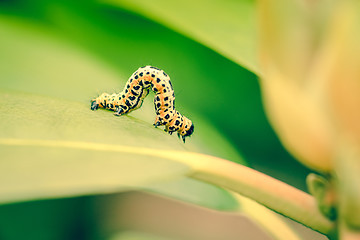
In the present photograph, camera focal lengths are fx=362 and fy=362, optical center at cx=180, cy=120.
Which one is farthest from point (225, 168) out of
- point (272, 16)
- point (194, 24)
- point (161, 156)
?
point (194, 24)

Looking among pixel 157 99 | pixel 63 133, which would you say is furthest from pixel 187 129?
pixel 63 133

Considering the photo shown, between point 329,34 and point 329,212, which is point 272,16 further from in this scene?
point 329,212

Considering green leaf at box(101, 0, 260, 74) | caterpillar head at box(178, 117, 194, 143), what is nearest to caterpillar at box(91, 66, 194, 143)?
caterpillar head at box(178, 117, 194, 143)

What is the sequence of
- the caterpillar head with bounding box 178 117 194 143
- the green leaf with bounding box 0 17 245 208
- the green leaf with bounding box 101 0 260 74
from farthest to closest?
the caterpillar head with bounding box 178 117 194 143 → the green leaf with bounding box 101 0 260 74 → the green leaf with bounding box 0 17 245 208

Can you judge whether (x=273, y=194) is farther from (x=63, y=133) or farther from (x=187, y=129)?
(x=187, y=129)

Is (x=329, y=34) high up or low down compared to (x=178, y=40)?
down

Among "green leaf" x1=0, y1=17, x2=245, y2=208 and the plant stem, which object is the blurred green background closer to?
"green leaf" x1=0, y1=17, x2=245, y2=208

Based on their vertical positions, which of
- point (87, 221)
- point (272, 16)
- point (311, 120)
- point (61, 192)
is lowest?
point (87, 221)

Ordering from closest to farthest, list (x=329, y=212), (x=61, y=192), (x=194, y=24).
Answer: (x=61, y=192) → (x=329, y=212) → (x=194, y=24)
